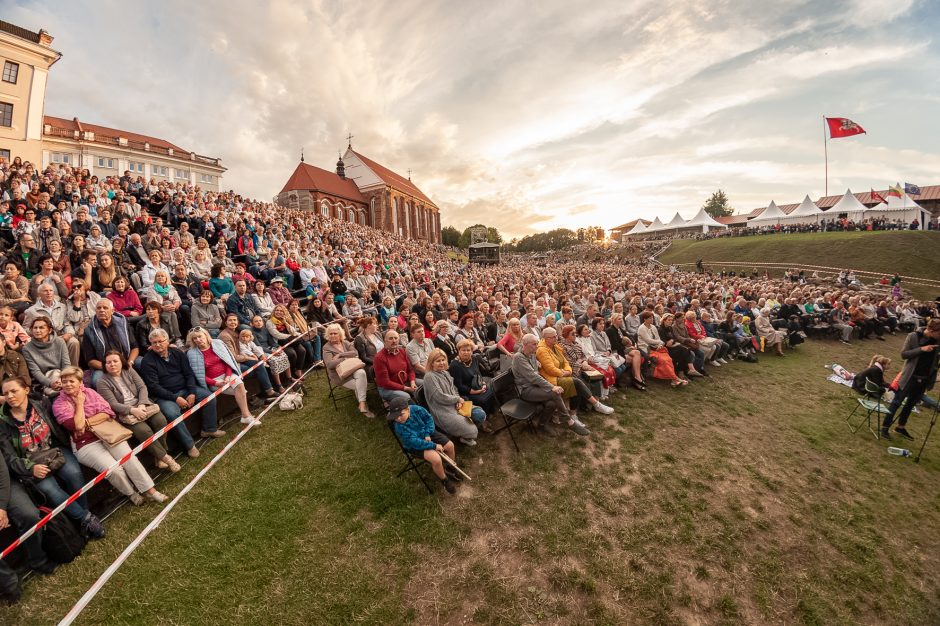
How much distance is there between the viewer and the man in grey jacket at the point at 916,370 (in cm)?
581

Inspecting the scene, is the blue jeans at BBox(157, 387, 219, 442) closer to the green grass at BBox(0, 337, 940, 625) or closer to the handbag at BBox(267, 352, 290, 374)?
the green grass at BBox(0, 337, 940, 625)

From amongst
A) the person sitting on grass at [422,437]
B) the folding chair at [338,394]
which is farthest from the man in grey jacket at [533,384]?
the folding chair at [338,394]

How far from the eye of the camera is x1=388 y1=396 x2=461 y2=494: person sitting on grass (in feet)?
14.2

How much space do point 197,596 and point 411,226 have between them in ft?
194

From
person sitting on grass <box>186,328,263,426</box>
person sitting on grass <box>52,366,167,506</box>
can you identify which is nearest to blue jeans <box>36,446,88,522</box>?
person sitting on grass <box>52,366,167,506</box>

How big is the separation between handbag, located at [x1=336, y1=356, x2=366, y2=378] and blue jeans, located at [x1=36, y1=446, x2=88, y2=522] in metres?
3.23

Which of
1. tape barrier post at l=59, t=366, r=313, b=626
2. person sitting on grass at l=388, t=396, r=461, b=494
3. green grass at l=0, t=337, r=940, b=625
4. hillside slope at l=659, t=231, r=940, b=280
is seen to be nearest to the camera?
tape barrier post at l=59, t=366, r=313, b=626

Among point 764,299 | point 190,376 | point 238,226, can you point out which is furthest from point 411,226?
point 190,376

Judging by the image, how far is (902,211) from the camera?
1502 inches

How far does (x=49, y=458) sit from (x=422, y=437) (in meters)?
3.93

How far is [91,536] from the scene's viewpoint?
3668 mm

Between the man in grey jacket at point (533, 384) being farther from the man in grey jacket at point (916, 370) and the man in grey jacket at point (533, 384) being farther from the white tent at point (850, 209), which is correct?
the white tent at point (850, 209)

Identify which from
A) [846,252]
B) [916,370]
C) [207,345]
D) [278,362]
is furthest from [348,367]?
[846,252]

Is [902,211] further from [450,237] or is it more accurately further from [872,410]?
[450,237]
